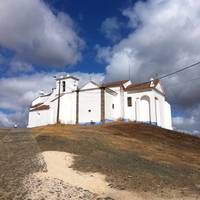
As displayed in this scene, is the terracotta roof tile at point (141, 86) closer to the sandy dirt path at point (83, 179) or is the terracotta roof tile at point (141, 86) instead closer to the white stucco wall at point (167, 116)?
the white stucco wall at point (167, 116)

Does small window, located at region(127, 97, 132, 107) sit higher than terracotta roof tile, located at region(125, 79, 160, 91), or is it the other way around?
terracotta roof tile, located at region(125, 79, 160, 91)

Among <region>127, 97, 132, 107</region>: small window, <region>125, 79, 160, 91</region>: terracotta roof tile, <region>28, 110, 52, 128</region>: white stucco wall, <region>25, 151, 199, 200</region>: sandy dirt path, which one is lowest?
<region>25, 151, 199, 200</region>: sandy dirt path

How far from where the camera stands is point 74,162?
38.8 ft

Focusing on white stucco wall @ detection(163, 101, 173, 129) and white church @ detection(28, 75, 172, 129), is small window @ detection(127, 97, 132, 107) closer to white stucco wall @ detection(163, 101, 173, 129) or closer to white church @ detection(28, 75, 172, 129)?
white church @ detection(28, 75, 172, 129)

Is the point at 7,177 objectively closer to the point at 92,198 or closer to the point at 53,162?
the point at 53,162

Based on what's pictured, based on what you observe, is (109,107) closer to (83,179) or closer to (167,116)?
(167,116)

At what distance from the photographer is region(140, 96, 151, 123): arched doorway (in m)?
40.9

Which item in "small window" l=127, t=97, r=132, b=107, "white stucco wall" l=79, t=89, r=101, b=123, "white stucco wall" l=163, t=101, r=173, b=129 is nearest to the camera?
"white stucco wall" l=79, t=89, r=101, b=123

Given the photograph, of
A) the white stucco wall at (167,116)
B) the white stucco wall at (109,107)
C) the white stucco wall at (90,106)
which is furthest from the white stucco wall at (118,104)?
the white stucco wall at (167,116)

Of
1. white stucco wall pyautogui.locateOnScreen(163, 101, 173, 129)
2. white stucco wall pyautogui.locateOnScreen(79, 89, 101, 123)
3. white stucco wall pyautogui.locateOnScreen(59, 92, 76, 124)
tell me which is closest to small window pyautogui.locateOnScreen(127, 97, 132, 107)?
white stucco wall pyautogui.locateOnScreen(79, 89, 101, 123)

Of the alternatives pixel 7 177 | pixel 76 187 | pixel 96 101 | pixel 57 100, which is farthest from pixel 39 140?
pixel 57 100

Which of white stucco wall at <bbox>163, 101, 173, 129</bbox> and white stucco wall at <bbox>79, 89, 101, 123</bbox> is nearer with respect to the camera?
white stucco wall at <bbox>79, 89, 101, 123</bbox>

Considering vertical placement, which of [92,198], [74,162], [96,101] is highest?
[96,101]

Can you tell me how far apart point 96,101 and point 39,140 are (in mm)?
24261
